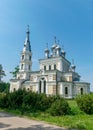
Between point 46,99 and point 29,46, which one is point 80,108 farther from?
point 29,46

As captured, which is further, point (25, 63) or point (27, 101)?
point (25, 63)

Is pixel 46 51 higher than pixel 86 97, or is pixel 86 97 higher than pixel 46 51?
pixel 46 51

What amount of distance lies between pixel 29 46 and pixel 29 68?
22.3 feet

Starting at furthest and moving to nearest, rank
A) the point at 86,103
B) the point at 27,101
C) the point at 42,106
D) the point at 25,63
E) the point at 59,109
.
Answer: the point at 25,63 → the point at 27,101 → the point at 42,106 → the point at 86,103 → the point at 59,109

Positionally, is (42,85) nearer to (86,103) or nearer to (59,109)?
(86,103)

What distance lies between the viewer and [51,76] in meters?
47.2

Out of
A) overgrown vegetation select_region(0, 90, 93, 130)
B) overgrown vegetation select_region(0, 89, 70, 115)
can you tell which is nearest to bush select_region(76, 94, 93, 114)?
overgrown vegetation select_region(0, 90, 93, 130)

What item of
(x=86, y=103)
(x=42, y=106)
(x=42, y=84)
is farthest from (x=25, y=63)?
(x=86, y=103)

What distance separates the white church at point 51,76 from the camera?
153 feet

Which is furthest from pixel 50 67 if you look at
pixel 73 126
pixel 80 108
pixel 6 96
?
pixel 73 126

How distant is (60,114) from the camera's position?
1391 cm

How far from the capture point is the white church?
4659 cm

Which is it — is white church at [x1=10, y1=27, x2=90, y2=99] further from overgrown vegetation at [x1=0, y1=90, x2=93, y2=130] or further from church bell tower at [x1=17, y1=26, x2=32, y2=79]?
overgrown vegetation at [x1=0, y1=90, x2=93, y2=130]

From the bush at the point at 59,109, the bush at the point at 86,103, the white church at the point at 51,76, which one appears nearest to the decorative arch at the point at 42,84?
the white church at the point at 51,76
